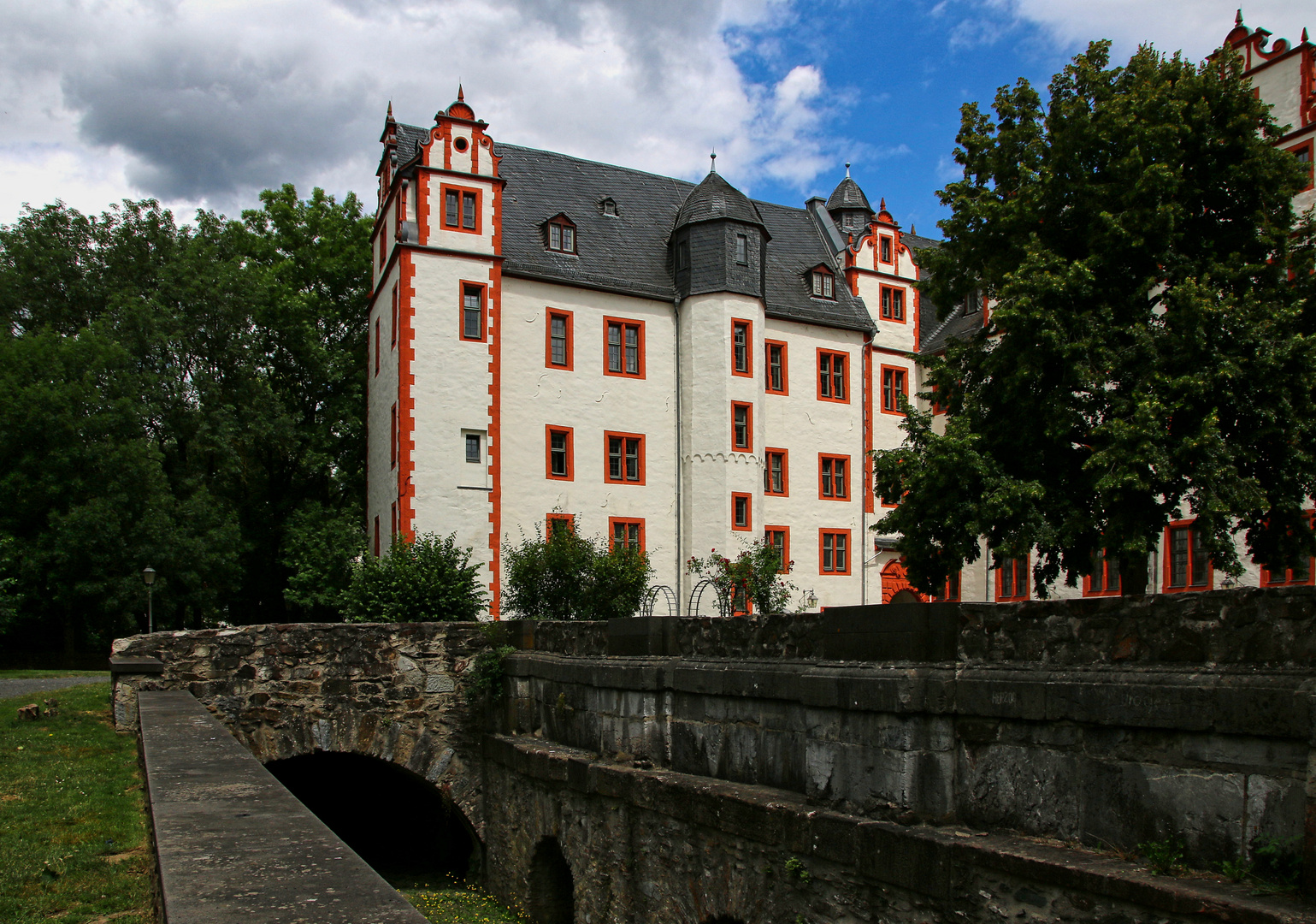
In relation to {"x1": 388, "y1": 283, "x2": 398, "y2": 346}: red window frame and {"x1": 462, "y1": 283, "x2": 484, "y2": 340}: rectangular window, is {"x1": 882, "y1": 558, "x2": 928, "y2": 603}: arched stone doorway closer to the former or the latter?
{"x1": 462, "y1": 283, "x2": 484, "y2": 340}: rectangular window

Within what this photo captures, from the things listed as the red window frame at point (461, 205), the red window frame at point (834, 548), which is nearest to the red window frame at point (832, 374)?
the red window frame at point (834, 548)

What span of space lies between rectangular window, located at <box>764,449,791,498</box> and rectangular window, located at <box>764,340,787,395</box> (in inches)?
72.3

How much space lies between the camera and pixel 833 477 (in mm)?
32625

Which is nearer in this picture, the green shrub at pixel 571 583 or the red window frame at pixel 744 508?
the green shrub at pixel 571 583

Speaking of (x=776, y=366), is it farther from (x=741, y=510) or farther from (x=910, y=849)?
(x=910, y=849)

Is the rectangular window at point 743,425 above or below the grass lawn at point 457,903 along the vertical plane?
above

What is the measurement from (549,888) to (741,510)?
16.3 meters

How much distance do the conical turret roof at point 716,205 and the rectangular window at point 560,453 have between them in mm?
7327

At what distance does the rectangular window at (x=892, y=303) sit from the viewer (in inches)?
1382

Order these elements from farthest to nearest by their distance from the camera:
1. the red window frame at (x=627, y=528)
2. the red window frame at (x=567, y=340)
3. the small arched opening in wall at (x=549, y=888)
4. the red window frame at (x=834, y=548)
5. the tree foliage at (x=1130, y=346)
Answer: the red window frame at (x=834, y=548), the red window frame at (x=627, y=528), the red window frame at (x=567, y=340), the tree foliage at (x=1130, y=346), the small arched opening in wall at (x=549, y=888)

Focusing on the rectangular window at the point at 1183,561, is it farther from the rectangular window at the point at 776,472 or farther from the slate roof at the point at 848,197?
the slate roof at the point at 848,197

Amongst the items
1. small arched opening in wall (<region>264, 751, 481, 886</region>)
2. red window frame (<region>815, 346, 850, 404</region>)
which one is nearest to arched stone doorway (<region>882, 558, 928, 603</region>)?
red window frame (<region>815, 346, 850, 404</region>)

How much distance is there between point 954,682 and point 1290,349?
39.2 feet

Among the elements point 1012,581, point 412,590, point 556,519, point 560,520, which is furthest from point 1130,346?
point 1012,581
